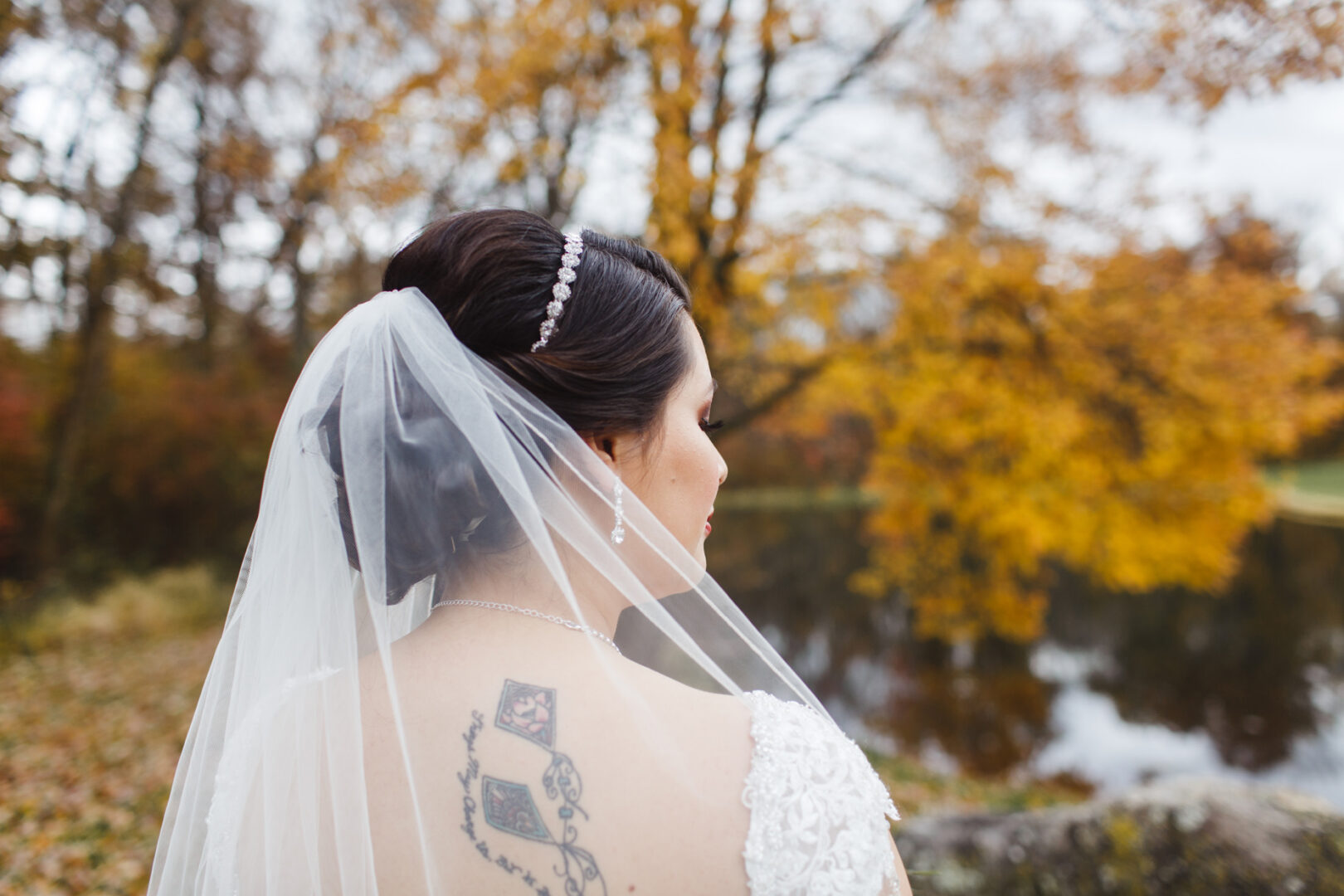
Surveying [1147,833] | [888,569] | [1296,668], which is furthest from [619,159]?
[1296,668]

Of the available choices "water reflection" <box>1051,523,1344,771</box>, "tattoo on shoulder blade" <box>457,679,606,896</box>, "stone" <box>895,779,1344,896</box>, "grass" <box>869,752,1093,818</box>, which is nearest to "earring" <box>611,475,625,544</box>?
"tattoo on shoulder blade" <box>457,679,606,896</box>

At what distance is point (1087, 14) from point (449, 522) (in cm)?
517

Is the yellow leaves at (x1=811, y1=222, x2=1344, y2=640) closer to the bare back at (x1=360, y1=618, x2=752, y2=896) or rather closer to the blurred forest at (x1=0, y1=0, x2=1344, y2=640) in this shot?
the blurred forest at (x1=0, y1=0, x2=1344, y2=640)

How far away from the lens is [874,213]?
18.6 ft

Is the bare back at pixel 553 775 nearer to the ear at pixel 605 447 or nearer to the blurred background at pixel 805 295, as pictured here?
the ear at pixel 605 447

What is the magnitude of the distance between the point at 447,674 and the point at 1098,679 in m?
14.7

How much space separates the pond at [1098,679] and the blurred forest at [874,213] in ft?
5.72

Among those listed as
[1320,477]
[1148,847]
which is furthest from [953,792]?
[1320,477]

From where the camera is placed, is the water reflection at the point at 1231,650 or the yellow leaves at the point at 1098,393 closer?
the yellow leaves at the point at 1098,393

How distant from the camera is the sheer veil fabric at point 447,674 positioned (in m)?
0.98

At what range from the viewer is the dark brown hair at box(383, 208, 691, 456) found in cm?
125

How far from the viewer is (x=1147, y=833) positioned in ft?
10.4

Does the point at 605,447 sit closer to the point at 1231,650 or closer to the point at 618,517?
the point at 618,517

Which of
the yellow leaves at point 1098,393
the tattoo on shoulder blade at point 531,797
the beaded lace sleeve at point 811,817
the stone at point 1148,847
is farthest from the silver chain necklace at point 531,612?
the yellow leaves at point 1098,393
